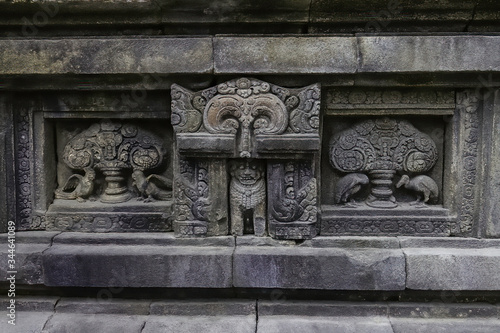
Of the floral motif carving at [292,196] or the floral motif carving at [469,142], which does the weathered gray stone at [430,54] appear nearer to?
the floral motif carving at [469,142]

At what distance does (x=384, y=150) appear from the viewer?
3078mm

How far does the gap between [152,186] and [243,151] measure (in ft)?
2.65

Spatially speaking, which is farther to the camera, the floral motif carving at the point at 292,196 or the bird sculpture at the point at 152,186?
the bird sculpture at the point at 152,186

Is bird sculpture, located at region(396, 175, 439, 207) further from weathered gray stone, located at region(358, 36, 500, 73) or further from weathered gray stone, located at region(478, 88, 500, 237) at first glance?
weathered gray stone, located at region(358, 36, 500, 73)

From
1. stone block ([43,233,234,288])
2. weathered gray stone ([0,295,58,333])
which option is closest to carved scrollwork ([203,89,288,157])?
stone block ([43,233,234,288])

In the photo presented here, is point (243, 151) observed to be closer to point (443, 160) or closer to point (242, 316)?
point (242, 316)

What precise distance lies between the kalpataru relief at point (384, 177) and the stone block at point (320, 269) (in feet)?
0.80

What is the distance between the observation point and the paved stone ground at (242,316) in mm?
2865

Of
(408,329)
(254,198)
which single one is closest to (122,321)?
(254,198)

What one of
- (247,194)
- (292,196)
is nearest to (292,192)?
(292,196)

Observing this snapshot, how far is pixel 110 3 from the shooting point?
2.71 meters

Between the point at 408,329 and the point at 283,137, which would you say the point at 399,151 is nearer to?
the point at 283,137

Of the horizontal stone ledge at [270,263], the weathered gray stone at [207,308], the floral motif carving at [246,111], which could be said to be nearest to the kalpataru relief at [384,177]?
the horizontal stone ledge at [270,263]

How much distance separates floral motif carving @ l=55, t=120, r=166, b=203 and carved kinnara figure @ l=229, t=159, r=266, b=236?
62 centimetres
